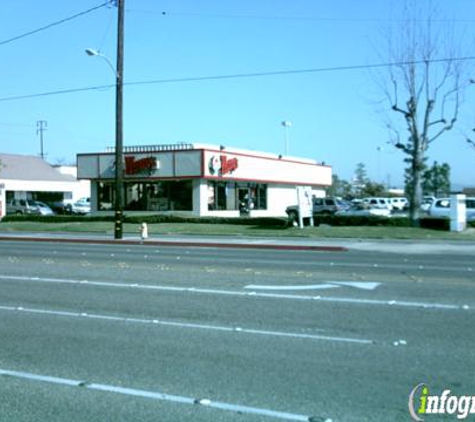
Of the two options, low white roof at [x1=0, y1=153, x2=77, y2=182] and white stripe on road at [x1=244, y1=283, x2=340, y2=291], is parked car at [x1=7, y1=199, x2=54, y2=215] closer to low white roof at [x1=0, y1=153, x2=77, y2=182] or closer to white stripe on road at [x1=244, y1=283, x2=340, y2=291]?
low white roof at [x1=0, y1=153, x2=77, y2=182]

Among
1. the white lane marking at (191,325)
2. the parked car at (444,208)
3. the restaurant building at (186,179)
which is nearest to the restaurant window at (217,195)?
the restaurant building at (186,179)

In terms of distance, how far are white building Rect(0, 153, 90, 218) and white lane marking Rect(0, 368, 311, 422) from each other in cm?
6277

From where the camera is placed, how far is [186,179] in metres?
42.3

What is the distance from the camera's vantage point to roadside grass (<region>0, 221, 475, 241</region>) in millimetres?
28266

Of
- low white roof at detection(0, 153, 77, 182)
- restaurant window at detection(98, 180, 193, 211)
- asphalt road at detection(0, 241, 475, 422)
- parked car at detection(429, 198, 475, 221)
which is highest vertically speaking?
low white roof at detection(0, 153, 77, 182)

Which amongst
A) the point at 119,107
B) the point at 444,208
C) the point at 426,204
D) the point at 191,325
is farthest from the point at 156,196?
the point at 191,325

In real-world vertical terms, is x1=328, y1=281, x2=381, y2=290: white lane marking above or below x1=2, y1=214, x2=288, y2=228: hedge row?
below

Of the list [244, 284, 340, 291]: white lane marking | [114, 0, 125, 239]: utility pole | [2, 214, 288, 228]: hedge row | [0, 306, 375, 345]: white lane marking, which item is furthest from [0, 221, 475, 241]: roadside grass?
[0, 306, 375, 345]: white lane marking

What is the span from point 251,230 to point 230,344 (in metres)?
24.5

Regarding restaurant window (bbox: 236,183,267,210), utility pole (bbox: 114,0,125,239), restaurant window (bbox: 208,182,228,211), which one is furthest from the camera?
restaurant window (bbox: 236,183,267,210)

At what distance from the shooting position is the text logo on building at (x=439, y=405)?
526 centimetres

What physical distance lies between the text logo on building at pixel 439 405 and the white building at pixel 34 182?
64763mm

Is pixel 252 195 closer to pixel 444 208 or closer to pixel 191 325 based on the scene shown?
pixel 444 208

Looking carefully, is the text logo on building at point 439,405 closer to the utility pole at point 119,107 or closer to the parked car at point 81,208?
the utility pole at point 119,107
